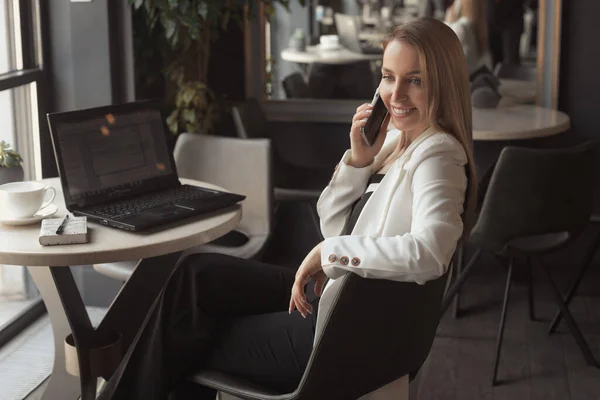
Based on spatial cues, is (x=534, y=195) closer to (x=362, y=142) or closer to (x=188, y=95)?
(x=362, y=142)

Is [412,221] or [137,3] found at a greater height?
[137,3]

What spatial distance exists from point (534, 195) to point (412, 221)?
5.02 ft

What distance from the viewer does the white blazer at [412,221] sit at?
5.90 ft

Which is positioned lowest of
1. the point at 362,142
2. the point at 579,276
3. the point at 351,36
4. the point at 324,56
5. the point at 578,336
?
the point at 578,336

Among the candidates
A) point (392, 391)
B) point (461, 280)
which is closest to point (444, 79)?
point (392, 391)

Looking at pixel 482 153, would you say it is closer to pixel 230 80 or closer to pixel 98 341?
pixel 230 80

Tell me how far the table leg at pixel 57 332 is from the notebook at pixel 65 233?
0.26 metres

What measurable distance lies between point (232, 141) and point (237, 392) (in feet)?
5.46

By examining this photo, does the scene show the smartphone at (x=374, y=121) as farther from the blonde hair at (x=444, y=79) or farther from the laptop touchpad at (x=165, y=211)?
the laptop touchpad at (x=165, y=211)

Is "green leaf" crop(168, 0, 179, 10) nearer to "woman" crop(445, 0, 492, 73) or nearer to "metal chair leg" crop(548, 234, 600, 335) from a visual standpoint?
"woman" crop(445, 0, 492, 73)

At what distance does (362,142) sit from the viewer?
220 centimetres

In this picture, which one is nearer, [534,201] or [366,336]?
[366,336]

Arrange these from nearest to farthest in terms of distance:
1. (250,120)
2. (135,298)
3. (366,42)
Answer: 1. (135,298)
2. (250,120)
3. (366,42)

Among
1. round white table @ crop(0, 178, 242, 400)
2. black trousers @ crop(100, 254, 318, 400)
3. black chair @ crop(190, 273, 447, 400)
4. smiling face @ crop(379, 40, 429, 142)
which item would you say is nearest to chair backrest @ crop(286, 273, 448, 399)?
black chair @ crop(190, 273, 447, 400)
